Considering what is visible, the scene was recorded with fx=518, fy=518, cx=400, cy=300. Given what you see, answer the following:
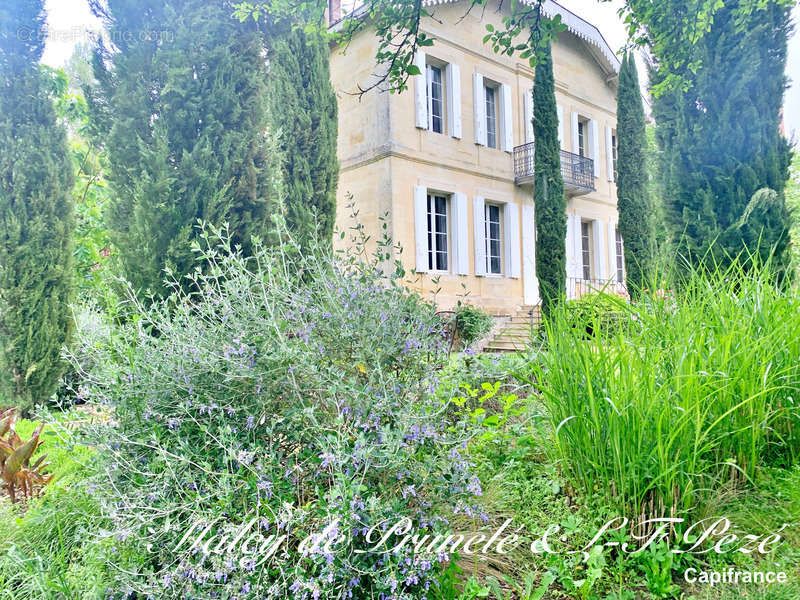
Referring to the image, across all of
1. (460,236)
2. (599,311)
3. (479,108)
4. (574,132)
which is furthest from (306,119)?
(574,132)

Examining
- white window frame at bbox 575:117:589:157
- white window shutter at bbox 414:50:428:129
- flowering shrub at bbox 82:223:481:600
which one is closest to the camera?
flowering shrub at bbox 82:223:481:600

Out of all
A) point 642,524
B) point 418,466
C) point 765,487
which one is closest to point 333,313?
point 418,466

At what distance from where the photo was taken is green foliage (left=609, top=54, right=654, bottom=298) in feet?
35.8

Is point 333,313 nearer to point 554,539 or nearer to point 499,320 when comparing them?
point 554,539

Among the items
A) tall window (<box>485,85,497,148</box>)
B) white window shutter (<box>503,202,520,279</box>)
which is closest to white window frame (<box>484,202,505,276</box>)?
white window shutter (<box>503,202,520,279</box>)

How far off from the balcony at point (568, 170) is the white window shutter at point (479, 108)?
1.08 meters

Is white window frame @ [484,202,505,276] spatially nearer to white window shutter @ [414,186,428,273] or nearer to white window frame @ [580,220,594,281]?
white window shutter @ [414,186,428,273]

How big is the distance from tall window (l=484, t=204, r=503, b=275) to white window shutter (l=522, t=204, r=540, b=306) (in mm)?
562

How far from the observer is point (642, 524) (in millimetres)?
1690

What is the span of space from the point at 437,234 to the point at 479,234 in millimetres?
868

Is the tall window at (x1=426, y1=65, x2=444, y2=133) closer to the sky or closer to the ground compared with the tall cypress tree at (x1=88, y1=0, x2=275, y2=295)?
closer to the sky

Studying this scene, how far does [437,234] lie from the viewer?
9859mm

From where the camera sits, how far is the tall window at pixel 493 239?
10.5m

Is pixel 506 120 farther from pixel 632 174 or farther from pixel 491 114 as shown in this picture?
pixel 632 174
